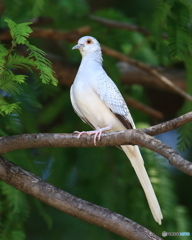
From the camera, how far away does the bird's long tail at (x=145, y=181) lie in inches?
112

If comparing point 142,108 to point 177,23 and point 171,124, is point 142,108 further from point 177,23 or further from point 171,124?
point 171,124

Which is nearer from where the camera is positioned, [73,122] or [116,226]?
[116,226]

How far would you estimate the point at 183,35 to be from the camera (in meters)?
2.71

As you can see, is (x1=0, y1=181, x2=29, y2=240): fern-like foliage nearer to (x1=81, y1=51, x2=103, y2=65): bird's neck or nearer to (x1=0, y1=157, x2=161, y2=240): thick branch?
(x1=0, y1=157, x2=161, y2=240): thick branch

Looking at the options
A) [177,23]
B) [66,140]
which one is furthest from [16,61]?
[177,23]

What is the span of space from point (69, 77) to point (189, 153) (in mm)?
1809

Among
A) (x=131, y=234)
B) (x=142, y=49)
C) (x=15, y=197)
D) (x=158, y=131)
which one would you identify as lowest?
(x=131, y=234)

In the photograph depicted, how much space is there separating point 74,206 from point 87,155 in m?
1.61

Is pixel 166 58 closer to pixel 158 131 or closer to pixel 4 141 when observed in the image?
pixel 158 131

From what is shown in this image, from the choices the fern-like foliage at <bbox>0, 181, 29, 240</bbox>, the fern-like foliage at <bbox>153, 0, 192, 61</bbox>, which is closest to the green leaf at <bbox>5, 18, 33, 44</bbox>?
the fern-like foliage at <bbox>153, 0, 192, 61</bbox>

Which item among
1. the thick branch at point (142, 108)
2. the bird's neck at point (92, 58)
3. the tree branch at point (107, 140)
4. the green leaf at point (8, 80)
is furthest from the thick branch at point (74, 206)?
the thick branch at point (142, 108)

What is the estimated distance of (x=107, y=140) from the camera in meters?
2.35

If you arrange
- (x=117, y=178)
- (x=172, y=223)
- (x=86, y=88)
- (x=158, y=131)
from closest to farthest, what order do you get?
(x=158, y=131) → (x=86, y=88) → (x=172, y=223) → (x=117, y=178)

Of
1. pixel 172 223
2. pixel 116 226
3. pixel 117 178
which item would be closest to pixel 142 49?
pixel 117 178
